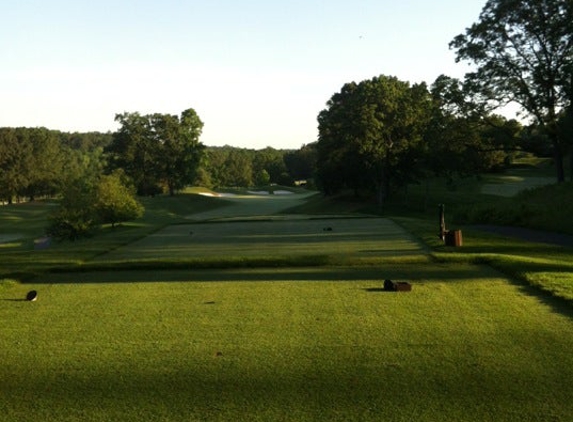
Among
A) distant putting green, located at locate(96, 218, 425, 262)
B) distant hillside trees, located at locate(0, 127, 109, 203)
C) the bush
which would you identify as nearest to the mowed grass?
distant putting green, located at locate(96, 218, 425, 262)

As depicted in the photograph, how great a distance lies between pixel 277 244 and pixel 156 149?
60.2 metres

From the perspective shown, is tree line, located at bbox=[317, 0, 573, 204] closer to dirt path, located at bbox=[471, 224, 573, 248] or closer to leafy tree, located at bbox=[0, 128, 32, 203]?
dirt path, located at bbox=[471, 224, 573, 248]

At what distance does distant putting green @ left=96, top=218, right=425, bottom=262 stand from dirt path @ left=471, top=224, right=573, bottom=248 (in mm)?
3997

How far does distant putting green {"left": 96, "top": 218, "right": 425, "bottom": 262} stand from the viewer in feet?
48.0

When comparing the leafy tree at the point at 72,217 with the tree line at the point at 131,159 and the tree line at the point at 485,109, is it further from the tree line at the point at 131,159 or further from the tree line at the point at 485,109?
the tree line at the point at 485,109

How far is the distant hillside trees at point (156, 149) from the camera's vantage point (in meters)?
73.5

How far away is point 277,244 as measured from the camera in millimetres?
Answer: 17344

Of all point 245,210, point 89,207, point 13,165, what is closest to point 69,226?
point 89,207

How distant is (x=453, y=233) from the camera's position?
15570mm

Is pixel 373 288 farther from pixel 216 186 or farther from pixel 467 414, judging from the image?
pixel 216 186

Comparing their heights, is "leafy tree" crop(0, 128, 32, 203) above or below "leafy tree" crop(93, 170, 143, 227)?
above

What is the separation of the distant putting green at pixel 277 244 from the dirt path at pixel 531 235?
3997mm

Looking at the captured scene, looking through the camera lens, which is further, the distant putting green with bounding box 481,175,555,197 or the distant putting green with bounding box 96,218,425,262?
the distant putting green with bounding box 481,175,555,197

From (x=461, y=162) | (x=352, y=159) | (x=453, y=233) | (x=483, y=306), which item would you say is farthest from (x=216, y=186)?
(x=483, y=306)
